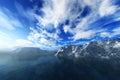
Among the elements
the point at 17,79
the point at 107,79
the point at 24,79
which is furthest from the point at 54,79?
the point at 107,79

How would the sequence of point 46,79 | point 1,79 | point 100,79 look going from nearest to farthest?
point 1,79 < point 46,79 < point 100,79

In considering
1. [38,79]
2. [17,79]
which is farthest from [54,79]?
[17,79]

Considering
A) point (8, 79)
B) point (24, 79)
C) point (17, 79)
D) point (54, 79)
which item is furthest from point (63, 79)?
point (8, 79)

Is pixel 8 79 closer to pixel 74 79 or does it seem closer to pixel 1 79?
pixel 1 79

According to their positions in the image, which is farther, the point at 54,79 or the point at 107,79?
the point at 107,79

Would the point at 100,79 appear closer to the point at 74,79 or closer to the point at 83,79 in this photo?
the point at 83,79

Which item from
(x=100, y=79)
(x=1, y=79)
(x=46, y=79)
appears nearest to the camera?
(x=1, y=79)

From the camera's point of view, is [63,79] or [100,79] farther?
[100,79]

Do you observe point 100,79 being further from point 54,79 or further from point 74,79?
point 54,79
